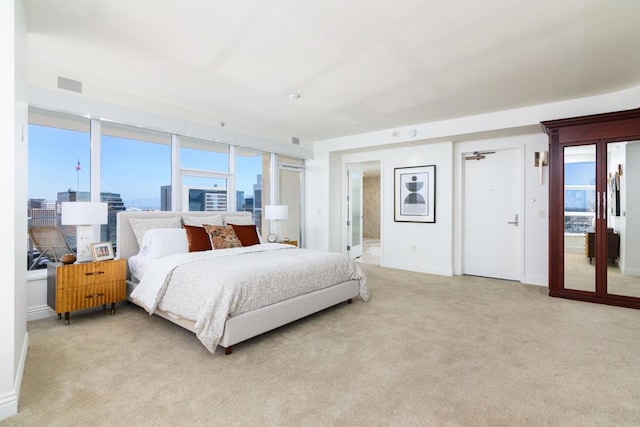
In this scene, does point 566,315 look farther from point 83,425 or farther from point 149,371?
point 83,425

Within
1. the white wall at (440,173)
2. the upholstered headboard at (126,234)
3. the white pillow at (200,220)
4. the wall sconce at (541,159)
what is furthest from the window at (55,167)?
the wall sconce at (541,159)

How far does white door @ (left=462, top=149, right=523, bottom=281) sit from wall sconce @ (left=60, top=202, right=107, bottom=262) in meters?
5.23

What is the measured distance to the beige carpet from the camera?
173 centimetres

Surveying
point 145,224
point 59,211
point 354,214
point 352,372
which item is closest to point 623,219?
point 352,372

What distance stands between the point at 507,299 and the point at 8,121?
4851mm

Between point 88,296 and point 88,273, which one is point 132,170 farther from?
point 88,296

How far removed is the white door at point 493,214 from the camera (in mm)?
4914

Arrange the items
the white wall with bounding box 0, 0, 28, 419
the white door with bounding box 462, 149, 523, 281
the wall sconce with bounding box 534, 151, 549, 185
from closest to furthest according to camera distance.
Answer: the white wall with bounding box 0, 0, 28, 419 → the wall sconce with bounding box 534, 151, 549, 185 → the white door with bounding box 462, 149, 523, 281

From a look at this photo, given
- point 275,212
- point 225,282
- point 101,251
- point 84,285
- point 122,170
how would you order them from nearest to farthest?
1. point 225,282
2. point 84,285
3. point 101,251
4. point 122,170
5. point 275,212

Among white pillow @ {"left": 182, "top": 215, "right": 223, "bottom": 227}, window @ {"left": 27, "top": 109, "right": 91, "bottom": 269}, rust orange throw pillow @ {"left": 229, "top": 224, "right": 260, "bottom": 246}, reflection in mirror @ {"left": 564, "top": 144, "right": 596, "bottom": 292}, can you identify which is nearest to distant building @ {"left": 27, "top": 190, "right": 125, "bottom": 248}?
window @ {"left": 27, "top": 109, "right": 91, "bottom": 269}

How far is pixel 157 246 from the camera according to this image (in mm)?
3486

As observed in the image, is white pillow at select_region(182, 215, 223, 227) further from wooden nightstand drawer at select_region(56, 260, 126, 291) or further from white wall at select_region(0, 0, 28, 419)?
white wall at select_region(0, 0, 28, 419)

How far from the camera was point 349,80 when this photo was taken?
11.2 ft

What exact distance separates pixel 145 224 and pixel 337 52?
9.72 ft
